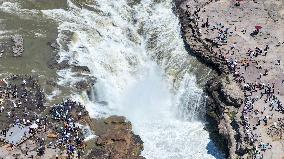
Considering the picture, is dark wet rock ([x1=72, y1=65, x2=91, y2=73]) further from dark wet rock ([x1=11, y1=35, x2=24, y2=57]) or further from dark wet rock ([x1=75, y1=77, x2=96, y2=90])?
dark wet rock ([x1=11, y1=35, x2=24, y2=57])

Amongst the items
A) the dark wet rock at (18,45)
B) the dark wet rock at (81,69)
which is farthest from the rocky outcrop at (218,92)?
the dark wet rock at (18,45)

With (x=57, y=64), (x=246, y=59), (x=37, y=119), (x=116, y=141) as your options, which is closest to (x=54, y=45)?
(x=57, y=64)

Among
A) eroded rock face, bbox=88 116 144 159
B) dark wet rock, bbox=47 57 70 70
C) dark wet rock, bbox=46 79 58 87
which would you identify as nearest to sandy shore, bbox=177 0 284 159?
eroded rock face, bbox=88 116 144 159

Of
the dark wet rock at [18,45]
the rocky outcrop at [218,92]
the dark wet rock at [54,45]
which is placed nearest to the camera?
the rocky outcrop at [218,92]

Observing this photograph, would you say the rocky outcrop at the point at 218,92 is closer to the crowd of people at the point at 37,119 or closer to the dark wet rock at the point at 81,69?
the dark wet rock at the point at 81,69

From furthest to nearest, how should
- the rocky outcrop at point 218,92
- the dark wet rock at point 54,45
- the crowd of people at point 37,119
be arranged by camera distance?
the dark wet rock at point 54,45 < the rocky outcrop at point 218,92 < the crowd of people at point 37,119
